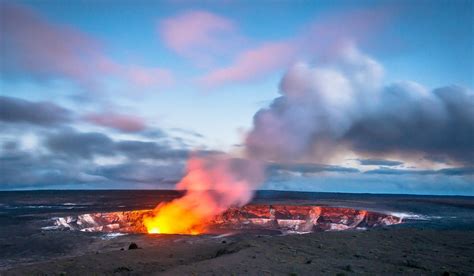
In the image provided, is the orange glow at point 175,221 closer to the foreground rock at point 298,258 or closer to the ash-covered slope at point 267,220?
the ash-covered slope at point 267,220

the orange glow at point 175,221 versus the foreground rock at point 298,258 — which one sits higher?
the foreground rock at point 298,258

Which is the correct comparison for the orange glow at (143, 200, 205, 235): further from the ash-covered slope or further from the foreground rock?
the foreground rock

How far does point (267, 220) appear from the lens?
212 ft

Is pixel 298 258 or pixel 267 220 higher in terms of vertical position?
pixel 298 258

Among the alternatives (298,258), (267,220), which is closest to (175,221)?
(267,220)

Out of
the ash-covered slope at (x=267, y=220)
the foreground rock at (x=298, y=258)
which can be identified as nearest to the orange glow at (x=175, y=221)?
the ash-covered slope at (x=267, y=220)

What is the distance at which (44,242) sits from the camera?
3356 cm

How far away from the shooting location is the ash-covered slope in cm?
5497

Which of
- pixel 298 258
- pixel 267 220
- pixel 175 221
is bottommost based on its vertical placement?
pixel 267 220

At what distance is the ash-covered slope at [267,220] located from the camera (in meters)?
55.0

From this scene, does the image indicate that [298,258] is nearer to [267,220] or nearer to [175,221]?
[175,221]

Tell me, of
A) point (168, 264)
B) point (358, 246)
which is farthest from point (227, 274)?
point (358, 246)

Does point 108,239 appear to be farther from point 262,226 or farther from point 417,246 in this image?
point 262,226

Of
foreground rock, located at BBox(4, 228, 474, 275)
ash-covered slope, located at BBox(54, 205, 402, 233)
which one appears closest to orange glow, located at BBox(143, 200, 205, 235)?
ash-covered slope, located at BBox(54, 205, 402, 233)
